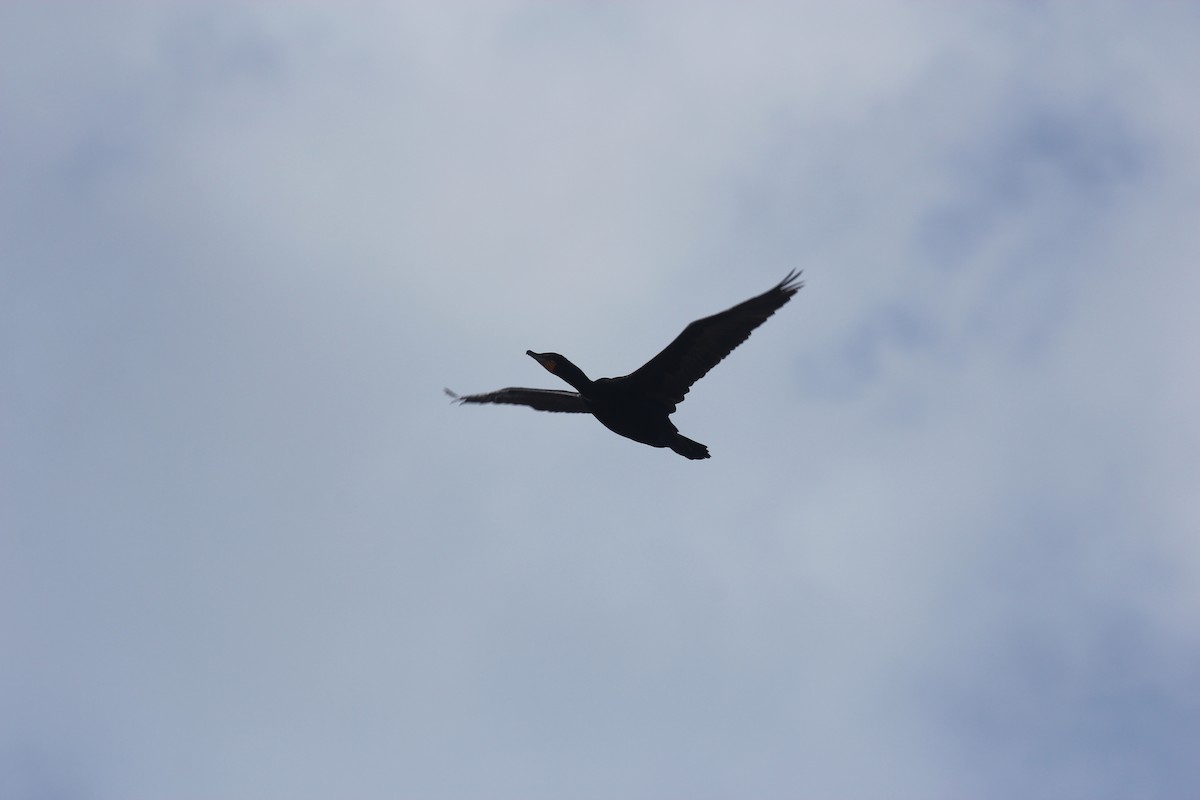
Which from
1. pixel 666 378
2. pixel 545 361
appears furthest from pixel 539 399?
pixel 666 378

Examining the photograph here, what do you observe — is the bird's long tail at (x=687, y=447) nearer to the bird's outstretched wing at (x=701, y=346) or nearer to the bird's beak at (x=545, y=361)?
the bird's outstretched wing at (x=701, y=346)

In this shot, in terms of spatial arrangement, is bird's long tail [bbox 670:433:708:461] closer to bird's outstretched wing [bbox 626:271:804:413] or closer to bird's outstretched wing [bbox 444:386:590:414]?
bird's outstretched wing [bbox 626:271:804:413]

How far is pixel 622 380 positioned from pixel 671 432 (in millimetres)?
1028

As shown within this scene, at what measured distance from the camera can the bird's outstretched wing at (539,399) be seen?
19.9 m

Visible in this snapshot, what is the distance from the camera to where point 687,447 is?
61.0ft

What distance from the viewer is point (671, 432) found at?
18.4 meters

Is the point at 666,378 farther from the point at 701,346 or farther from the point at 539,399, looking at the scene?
the point at 539,399

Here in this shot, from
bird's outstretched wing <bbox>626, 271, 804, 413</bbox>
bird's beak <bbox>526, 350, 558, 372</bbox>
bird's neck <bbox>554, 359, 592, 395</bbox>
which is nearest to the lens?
bird's outstretched wing <bbox>626, 271, 804, 413</bbox>

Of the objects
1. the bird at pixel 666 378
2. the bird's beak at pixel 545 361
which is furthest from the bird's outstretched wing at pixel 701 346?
the bird's beak at pixel 545 361

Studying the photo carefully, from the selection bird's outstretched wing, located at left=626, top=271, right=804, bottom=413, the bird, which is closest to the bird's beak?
the bird

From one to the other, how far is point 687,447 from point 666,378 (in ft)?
3.58

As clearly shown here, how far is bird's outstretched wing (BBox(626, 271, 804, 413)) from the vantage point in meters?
16.8

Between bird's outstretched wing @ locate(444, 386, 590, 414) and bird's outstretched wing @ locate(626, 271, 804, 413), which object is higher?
bird's outstretched wing @ locate(444, 386, 590, 414)

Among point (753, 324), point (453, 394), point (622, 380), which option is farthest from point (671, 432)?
point (453, 394)
